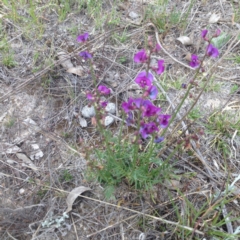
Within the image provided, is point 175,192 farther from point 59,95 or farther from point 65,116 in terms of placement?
point 59,95

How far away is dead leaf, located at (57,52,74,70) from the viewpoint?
2504mm

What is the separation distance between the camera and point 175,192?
76.4 inches

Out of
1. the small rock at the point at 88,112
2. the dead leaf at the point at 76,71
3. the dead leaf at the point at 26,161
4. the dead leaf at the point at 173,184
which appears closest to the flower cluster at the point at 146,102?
the dead leaf at the point at 173,184

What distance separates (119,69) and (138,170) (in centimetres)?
97

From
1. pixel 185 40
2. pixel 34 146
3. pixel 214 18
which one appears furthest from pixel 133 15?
pixel 34 146

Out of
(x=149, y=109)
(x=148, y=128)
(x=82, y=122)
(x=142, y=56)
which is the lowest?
(x=82, y=122)

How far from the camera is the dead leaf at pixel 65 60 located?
2.50 meters

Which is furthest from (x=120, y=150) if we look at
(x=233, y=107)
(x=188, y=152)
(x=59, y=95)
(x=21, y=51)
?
(x=21, y=51)

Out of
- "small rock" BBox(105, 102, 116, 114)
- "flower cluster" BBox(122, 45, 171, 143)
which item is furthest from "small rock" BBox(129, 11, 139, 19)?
"flower cluster" BBox(122, 45, 171, 143)

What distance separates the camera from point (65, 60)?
8.22 ft

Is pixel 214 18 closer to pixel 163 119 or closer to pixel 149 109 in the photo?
pixel 163 119

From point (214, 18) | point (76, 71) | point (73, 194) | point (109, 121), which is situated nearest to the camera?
point (73, 194)

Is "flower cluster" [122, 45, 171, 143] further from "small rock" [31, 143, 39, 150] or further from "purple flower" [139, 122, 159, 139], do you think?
"small rock" [31, 143, 39, 150]

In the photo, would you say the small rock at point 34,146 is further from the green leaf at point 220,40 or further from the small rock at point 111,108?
the green leaf at point 220,40
